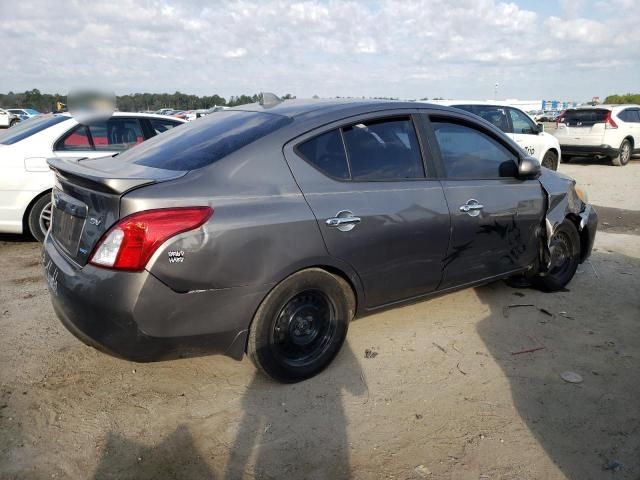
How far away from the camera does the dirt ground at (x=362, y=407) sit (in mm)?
2500

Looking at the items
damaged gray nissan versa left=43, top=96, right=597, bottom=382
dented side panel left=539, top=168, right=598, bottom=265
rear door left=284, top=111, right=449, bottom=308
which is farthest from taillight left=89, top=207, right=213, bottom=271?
dented side panel left=539, top=168, right=598, bottom=265

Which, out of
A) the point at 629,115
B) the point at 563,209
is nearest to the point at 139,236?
the point at 563,209

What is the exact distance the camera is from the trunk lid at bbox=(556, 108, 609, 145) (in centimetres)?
1420

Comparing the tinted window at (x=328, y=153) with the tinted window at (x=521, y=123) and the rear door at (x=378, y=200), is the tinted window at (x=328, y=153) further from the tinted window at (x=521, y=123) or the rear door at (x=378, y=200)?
the tinted window at (x=521, y=123)

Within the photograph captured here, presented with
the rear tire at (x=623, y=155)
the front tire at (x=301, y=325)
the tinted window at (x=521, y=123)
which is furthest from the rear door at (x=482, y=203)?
the rear tire at (x=623, y=155)

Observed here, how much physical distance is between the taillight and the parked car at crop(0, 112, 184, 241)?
3389 millimetres

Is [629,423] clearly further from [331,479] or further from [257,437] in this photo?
[257,437]

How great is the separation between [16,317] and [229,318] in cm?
228

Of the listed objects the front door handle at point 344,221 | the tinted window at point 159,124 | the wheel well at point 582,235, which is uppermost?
the tinted window at point 159,124

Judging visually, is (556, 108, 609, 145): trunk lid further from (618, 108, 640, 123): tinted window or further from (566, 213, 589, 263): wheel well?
(566, 213, 589, 263): wheel well

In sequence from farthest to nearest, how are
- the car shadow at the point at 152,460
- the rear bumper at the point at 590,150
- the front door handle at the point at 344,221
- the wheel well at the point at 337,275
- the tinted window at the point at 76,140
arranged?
the rear bumper at the point at 590,150, the tinted window at the point at 76,140, the front door handle at the point at 344,221, the wheel well at the point at 337,275, the car shadow at the point at 152,460

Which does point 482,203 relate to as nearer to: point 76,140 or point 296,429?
point 296,429

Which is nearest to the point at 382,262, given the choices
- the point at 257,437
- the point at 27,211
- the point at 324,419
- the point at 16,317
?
the point at 324,419

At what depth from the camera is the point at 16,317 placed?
4023mm
